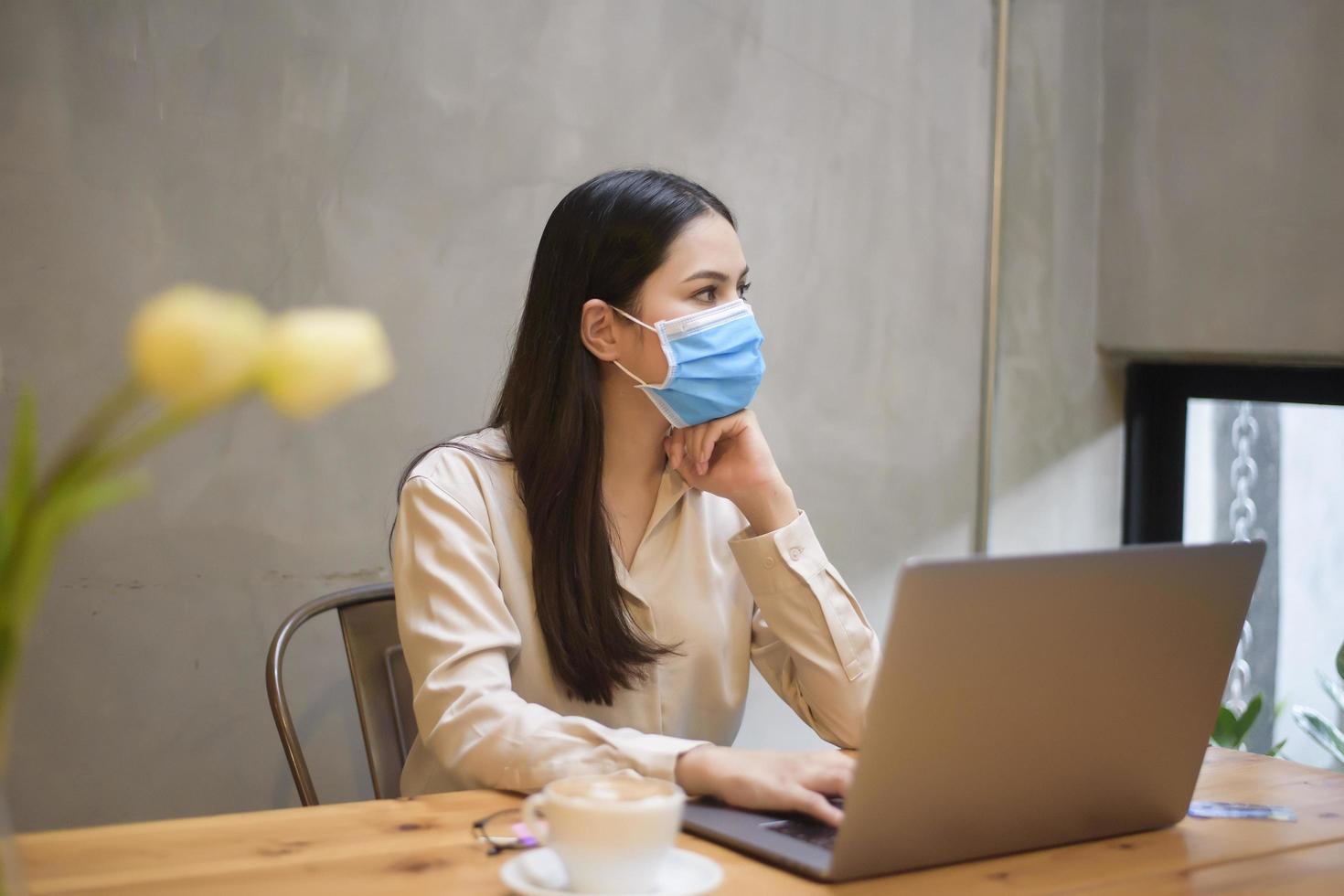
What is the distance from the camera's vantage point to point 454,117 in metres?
2.35

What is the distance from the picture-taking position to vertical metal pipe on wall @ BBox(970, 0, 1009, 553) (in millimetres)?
2977

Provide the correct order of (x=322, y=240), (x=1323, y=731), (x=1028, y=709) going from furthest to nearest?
(x=1323, y=731) → (x=322, y=240) → (x=1028, y=709)

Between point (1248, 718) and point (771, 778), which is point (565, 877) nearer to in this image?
point (771, 778)

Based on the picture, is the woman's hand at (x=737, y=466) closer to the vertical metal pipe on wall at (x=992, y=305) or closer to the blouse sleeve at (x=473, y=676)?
the blouse sleeve at (x=473, y=676)

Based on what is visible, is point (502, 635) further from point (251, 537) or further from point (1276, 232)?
point (1276, 232)

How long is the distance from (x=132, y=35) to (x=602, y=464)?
1090 mm

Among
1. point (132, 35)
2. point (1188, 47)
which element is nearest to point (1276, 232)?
point (1188, 47)

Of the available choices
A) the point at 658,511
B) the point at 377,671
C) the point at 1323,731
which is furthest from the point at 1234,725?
the point at 377,671

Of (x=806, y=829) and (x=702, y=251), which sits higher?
(x=702, y=251)

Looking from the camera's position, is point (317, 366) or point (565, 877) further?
point (565, 877)

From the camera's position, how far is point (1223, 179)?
2.68 metres

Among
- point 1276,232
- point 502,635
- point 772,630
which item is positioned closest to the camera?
point 502,635

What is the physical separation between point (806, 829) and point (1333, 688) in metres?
1.97

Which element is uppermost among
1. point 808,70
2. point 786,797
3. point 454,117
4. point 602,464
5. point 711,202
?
point 808,70
